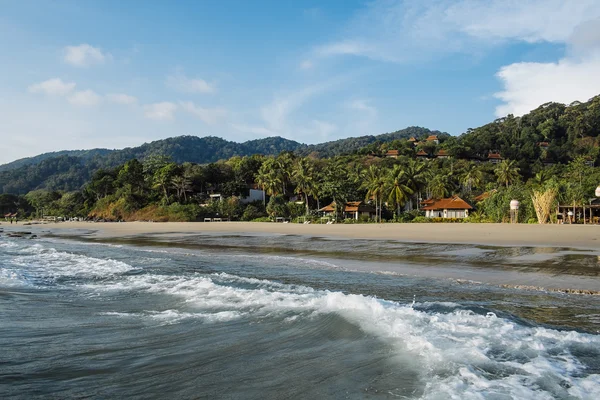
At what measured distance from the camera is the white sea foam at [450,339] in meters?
4.41

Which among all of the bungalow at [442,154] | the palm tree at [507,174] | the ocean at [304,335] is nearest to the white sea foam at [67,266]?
the ocean at [304,335]

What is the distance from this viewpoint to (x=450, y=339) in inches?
231

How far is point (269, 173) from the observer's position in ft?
210

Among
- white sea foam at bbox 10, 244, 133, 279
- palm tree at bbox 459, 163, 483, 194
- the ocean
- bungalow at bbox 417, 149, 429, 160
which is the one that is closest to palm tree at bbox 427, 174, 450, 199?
palm tree at bbox 459, 163, 483, 194

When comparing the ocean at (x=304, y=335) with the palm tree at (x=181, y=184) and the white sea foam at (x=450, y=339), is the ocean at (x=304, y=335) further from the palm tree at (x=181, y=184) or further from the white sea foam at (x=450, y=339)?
the palm tree at (x=181, y=184)

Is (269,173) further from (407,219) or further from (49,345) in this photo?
(49,345)

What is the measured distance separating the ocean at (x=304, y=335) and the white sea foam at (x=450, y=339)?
21 mm

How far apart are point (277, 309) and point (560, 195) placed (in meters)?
41.2

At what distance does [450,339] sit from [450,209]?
2076 inches

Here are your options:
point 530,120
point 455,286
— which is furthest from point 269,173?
point 530,120

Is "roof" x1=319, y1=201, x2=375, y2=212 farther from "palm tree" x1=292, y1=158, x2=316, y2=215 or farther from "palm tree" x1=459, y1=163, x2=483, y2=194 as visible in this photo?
"palm tree" x1=459, y1=163, x2=483, y2=194

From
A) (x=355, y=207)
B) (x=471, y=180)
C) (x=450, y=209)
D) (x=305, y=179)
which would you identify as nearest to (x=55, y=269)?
(x=355, y=207)

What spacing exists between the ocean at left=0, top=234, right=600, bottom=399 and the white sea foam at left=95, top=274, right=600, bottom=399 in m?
0.02

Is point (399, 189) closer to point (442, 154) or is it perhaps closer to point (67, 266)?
point (67, 266)
